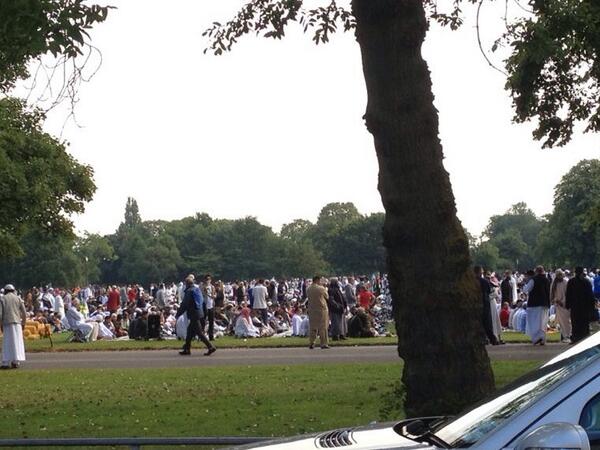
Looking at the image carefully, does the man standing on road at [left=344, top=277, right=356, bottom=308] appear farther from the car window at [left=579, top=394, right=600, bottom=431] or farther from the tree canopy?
the car window at [left=579, top=394, right=600, bottom=431]

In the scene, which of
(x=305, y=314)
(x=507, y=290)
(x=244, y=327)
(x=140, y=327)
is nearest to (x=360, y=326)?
(x=305, y=314)

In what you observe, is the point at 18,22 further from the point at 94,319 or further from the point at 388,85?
the point at 94,319

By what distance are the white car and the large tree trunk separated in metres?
3.21

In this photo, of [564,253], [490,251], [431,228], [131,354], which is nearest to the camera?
[431,228]

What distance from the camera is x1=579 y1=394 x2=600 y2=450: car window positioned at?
431 cm

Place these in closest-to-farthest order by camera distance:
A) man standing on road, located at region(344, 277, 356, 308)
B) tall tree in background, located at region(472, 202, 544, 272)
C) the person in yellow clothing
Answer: the person in yellow clothing < man standing on road, located at region(344, 277, 356, 308) < tall tree in background, located at region(472, 202, 544, 272)

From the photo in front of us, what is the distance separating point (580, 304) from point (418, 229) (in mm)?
16531

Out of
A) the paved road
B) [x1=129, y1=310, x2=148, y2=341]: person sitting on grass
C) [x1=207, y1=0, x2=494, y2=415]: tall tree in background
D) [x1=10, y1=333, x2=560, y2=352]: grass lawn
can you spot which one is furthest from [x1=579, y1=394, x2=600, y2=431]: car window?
[x1=129, y1=310, x2=148, y2=341]: person sitting on grass

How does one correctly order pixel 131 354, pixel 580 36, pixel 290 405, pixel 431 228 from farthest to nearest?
pixel 131 354 < pixel 580 36 < pixel 290 405 < pixel 431 228

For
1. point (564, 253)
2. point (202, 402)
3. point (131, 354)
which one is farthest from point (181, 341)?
point (564, 253)

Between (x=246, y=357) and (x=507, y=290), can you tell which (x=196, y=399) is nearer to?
(x=246, y=357)

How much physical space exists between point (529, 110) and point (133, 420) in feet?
36.0

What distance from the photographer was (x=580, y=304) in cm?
2462

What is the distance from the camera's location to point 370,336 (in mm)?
33719
